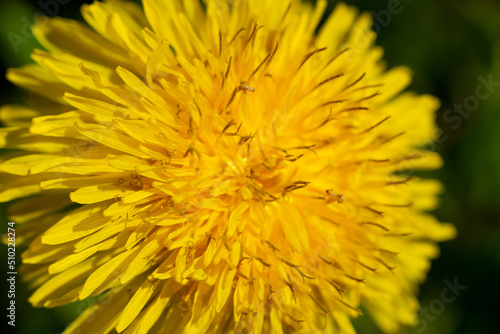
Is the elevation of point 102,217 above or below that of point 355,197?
below

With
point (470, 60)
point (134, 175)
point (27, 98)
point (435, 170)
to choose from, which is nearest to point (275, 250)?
point (134, 175)

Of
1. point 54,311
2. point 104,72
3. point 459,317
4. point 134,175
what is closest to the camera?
point 134,175

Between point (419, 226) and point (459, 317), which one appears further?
point (459, 317)

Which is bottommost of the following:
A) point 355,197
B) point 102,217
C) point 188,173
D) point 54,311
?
point 54,311

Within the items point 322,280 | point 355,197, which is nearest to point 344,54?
point 355,197

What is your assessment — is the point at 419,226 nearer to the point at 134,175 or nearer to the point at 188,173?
the point at 188,173

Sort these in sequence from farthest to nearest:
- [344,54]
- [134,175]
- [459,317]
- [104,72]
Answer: [459,317]
[344,54]
[104,72]
[134,175]
